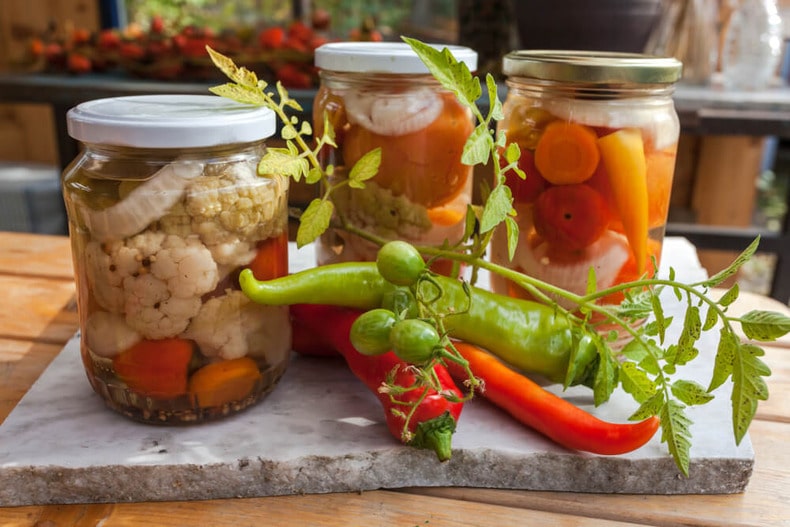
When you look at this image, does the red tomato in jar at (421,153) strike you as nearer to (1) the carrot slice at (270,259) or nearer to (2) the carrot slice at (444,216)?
(2) the carrot slice at (444,216)

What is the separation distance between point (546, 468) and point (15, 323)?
61cm

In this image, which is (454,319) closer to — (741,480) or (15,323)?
(741,480)

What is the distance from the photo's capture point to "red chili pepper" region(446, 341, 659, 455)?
0.55 metres

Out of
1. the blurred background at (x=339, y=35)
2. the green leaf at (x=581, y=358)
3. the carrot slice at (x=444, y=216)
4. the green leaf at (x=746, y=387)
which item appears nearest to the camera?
the green leaf at (x=746, y=387)

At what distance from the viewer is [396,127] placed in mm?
667

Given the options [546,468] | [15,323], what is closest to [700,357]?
[546,468]

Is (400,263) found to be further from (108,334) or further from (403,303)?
(108,334)

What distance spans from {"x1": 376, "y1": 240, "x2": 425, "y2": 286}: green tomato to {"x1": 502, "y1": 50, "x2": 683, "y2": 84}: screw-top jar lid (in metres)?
0.20

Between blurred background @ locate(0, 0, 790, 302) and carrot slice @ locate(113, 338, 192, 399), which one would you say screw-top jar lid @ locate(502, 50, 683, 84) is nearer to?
carrot slice @ locate(113, 338, 192, 399)

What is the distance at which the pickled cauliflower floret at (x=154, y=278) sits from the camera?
20.6 inches

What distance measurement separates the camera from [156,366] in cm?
56

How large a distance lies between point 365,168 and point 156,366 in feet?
0.79

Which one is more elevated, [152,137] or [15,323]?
[152,137]

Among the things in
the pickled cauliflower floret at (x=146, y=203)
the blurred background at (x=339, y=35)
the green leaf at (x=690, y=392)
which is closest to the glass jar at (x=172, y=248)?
the pickled cauliflower floret at (x=146, y=203)
